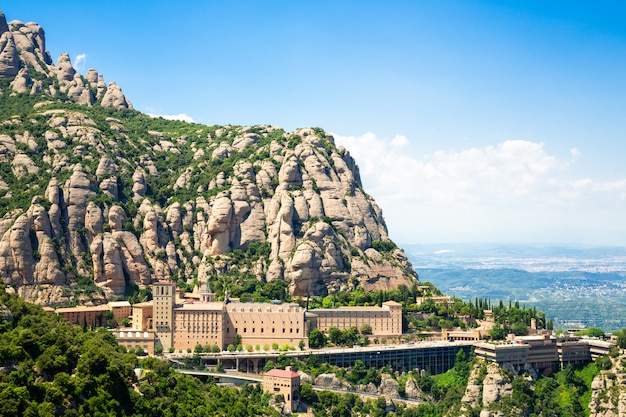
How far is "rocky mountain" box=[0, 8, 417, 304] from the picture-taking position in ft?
507

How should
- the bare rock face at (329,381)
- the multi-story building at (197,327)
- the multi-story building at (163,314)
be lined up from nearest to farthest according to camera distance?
the bare rock face at (329,381), the multi-story building at (163,314), the multi-story building at (197,327)

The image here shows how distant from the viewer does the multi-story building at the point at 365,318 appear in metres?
142

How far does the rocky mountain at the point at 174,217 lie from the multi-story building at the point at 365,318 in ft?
47.9

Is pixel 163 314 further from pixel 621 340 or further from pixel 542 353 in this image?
pixel 621 340

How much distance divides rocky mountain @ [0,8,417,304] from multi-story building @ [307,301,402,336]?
14587mm

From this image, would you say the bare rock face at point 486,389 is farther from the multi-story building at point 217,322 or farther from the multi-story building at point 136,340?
the multi-story building at point 136,340

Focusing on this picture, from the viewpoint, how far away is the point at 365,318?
5630 inches

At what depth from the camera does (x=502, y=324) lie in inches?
5827

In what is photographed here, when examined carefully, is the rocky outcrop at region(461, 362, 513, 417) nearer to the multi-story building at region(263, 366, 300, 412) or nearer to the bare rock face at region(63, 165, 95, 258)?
the multi-story building at region(263, 366, 300, 412)

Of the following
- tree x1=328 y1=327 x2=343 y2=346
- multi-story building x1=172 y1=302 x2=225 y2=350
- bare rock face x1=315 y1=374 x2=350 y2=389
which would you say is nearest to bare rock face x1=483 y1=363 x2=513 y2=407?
bare rock face x1=315 y1=374 x2=350 y2=389

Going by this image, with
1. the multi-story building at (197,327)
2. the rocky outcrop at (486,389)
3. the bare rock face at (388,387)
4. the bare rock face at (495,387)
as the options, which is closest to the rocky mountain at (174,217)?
the multi-story building at (197,327)

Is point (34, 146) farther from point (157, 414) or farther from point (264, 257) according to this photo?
point (157, 414)

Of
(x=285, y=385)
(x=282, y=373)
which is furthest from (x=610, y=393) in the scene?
(x=282, y=373)

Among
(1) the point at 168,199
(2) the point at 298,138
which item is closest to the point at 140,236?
(1) the point at 168,199
